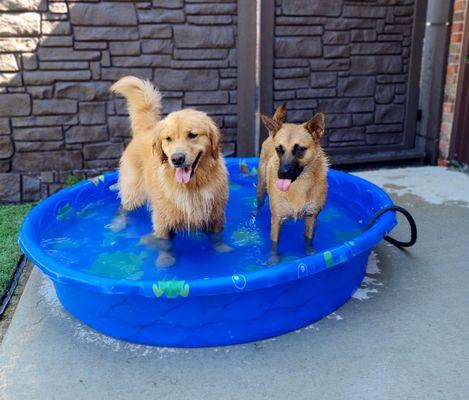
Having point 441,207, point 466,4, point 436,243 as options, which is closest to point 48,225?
point 436,243

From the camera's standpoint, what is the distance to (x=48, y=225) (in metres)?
3.88

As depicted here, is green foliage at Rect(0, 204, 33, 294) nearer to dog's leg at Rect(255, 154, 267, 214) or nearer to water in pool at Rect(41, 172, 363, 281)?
water in pool at Rect(41, 172, 363, 281)

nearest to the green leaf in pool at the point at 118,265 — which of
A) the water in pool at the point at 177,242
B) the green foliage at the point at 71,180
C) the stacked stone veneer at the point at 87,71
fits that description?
the water in pool at the point at 177,242

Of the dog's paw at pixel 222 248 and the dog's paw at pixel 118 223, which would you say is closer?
the dog's paw at pixel 222 248

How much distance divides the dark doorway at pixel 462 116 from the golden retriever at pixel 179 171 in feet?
12.9

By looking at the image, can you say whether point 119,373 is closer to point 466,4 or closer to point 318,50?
point 318,50

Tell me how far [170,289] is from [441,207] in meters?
3.42

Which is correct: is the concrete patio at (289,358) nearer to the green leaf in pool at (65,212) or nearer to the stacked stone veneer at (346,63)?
the green leaf in pool at (65,212)

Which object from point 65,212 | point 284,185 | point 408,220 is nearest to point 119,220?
point 65,212

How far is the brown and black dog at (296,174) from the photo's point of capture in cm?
294

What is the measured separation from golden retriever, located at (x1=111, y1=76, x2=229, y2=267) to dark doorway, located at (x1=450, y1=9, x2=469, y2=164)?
394cm

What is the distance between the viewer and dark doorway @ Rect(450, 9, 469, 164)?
5887 mm

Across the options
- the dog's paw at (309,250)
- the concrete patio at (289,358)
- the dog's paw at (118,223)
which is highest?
the dog's paw at (309,250)

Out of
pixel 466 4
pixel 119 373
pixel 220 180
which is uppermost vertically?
pixel 466 4
